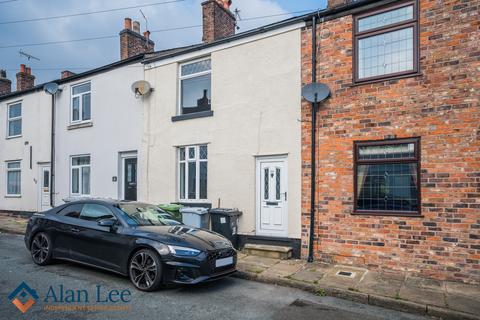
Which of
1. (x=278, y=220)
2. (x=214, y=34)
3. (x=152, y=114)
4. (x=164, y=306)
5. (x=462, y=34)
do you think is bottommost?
(x=164, y=306)

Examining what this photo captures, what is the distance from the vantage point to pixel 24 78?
56.1ft

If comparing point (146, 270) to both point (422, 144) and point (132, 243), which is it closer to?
point (132, 243)

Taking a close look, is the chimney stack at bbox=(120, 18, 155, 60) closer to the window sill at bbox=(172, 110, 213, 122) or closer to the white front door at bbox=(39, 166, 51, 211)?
the window sill at bbox=(172, 110, 213, 122)

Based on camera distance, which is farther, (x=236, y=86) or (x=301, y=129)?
(x=236, y=86)

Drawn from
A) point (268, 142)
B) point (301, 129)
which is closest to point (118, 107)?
point (268, 142)

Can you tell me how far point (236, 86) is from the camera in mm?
9438

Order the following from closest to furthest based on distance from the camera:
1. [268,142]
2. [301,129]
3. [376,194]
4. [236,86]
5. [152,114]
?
[376,194]
[301,129]
[268,142]
[236,86]
[152,114]

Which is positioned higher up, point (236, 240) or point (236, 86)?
point (236, 86)

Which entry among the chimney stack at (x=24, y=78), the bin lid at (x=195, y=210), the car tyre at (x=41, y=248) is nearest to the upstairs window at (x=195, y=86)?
the bin lid at (x=195, y=210)

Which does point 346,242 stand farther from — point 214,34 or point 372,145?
point 214,34

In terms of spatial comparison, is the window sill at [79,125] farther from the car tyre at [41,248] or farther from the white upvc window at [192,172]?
the car tyre at [41,248]

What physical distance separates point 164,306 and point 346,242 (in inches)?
161

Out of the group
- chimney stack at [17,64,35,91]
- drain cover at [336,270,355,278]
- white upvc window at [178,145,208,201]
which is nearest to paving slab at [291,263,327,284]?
drain cover at [336,270,355,278]

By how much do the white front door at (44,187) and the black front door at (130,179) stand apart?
14.6ft
